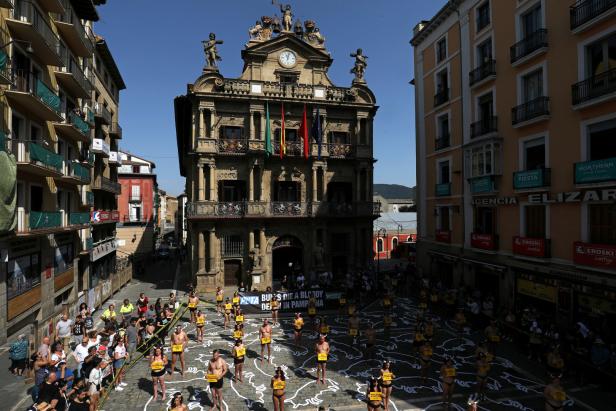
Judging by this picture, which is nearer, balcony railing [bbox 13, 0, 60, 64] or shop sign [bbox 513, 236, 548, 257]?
balcony railing [bbox 13, 0, 60, 64]

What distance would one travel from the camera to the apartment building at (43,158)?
50.2 feet

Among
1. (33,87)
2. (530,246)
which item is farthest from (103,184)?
(530,246)

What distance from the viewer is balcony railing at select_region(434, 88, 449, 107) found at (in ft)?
91.8

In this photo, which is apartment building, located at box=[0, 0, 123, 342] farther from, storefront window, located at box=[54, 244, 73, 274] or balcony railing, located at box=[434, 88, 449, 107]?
balcony railing, located at box=[434, 88, 449, 107]

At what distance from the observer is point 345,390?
1336cm

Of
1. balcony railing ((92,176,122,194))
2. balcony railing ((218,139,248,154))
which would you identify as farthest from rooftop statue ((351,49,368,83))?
balcony railing ((92,176,122,194))

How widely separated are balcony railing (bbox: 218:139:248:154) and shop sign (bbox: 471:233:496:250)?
19364mm

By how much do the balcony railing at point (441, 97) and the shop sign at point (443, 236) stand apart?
34.2 ft

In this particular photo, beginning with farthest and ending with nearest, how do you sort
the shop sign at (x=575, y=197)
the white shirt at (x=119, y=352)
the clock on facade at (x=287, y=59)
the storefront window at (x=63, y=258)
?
the clock on facade at (x=287, y=59) → the storefront window at (x=63, y=258) → the shop sign at (x=575, y=197) → the white shirt at (x=119, y=352)

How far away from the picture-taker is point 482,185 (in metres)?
23.6

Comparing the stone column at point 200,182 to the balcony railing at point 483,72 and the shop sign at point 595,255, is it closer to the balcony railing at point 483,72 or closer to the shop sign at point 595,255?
the balcony railing at point 483,72

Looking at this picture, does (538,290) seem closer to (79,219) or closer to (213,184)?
(213,184)

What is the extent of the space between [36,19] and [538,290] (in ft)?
98.5

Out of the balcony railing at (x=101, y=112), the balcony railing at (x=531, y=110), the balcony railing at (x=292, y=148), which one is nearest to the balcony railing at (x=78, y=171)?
the balcony railing at (x=101, y=112)
